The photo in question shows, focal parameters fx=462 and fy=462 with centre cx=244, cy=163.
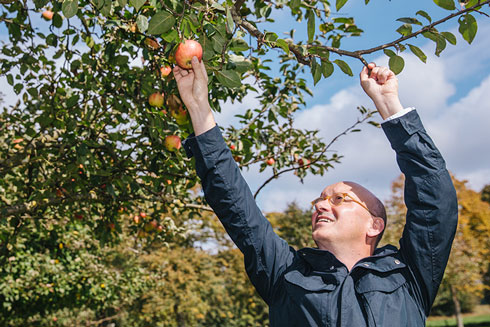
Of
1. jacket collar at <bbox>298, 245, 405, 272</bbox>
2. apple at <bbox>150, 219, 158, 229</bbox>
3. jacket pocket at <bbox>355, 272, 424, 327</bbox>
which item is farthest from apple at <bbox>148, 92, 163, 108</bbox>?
apple at <bbox>150, 219, 158, 229</bbox>

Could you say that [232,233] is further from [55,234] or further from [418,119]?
[55,234]

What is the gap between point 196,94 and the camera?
6.07 feet

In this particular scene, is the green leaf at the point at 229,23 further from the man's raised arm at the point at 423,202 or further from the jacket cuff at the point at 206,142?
the man's raised arm at the point at 423,202

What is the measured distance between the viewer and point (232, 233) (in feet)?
6.10

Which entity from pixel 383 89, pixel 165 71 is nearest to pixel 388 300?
pixel 383 89

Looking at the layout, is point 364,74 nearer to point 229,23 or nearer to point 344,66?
point 344,66

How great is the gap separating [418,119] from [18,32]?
376cm

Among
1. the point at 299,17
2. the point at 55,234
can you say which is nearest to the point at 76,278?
the point at 55,234

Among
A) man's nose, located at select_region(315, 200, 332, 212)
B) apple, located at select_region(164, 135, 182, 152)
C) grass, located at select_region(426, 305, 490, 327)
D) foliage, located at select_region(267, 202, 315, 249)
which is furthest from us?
grass, located at select_region(426, 305, 490, 327)

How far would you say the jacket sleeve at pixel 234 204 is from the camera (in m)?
1.77

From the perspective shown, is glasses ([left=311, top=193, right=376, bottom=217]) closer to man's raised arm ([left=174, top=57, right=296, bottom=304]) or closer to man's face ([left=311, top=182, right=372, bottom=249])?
man's face ([left=311, top=182, right=372, bottom=249])

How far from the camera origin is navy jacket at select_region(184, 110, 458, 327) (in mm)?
1704

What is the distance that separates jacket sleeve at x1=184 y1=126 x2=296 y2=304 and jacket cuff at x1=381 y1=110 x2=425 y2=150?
0.60 meters

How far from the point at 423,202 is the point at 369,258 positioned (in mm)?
319
